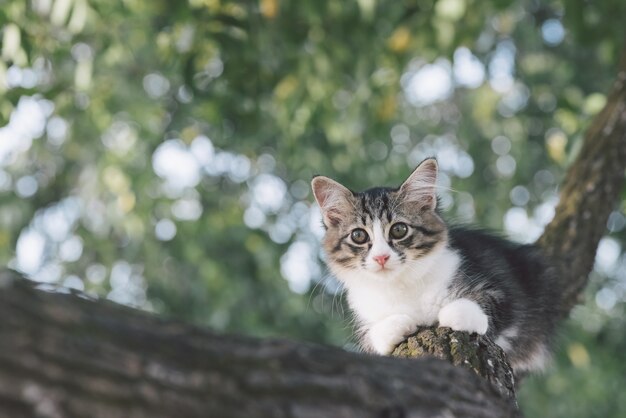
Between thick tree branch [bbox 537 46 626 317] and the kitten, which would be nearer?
the kitten

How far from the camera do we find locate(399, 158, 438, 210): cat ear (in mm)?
3639

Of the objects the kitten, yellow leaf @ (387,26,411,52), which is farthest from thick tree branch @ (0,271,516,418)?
yellow leaf @ (387,26,411,52)

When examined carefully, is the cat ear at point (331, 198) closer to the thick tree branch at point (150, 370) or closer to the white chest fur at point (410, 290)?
the white chest fur at point (410, 290)

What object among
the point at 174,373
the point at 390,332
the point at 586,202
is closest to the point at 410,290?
the point at 390,332

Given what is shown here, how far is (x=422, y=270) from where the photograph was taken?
11.1 feet

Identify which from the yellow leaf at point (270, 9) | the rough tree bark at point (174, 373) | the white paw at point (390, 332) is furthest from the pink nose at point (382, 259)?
the yellow leaf at point (270, 9)

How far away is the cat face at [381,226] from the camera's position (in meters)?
3.42

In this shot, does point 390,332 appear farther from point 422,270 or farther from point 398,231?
point 398,231

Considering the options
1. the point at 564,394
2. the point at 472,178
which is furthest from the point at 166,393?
the point at 564,394

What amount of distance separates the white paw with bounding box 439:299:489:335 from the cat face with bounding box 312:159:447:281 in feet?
1.57

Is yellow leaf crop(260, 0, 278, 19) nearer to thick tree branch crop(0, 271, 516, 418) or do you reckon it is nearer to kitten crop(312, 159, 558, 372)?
kitten crop(312, 159, 558, 372)

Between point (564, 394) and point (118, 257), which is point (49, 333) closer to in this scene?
point (118, 257)

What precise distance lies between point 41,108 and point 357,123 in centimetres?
230

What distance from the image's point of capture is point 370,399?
152 cm
